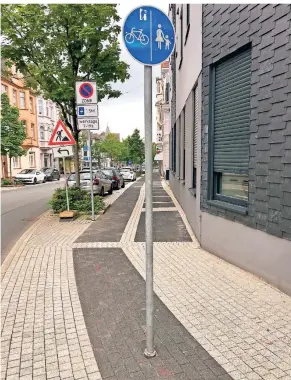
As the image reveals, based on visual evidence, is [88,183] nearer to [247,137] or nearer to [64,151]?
[64,151]

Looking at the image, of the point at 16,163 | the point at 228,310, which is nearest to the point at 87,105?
the point at 228,310

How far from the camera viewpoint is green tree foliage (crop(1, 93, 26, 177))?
25.5 meters

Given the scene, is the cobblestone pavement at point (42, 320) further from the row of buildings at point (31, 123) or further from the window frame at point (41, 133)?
the window frame at point (41, 133)

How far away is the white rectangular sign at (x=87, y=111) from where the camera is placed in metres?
8.71

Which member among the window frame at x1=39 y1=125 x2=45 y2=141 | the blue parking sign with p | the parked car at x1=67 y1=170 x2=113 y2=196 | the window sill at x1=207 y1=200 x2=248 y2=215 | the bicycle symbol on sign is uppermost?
the window frame at x1=39 y1=125 x2=45 y2=141

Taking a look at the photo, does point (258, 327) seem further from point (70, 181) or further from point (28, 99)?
point (28, 99)

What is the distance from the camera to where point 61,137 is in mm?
8531

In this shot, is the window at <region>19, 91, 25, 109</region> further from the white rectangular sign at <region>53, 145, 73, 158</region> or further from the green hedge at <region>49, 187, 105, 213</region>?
the white rectangular sign at <region>53, 145, 73, 158</region>

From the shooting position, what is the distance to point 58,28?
9633 millimetres

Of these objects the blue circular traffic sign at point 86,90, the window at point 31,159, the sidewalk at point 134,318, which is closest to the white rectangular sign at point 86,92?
the blue circular traffic sign at point 86,90

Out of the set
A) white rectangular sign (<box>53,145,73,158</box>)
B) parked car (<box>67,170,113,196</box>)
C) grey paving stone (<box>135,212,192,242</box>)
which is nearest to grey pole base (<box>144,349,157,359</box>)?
grey paving stone (<box>135,212,192,242</box>)

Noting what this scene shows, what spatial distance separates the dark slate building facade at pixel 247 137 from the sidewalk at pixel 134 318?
1.57ft

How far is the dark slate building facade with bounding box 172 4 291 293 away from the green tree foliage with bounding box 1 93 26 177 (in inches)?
924

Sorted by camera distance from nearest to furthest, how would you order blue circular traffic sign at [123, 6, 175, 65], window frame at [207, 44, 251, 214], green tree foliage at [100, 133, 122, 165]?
blue circular traffic sign at [123, 6, 175, 65] → window frame at [207, 44, 251, 214] → green tree foliage at [100, 133, 122, 165]
